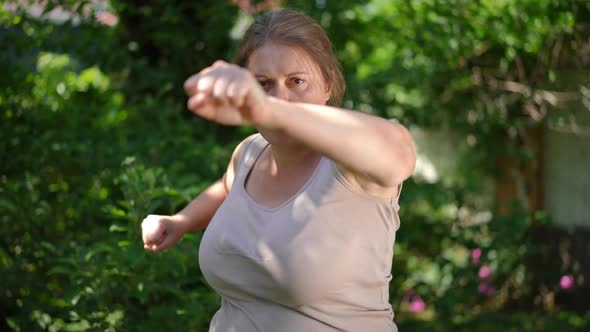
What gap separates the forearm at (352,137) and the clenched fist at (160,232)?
2.99ft

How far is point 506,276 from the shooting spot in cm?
570

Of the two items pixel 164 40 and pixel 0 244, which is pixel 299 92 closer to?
pixel 0 244

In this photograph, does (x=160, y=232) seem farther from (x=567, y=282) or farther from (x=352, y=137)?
(x=567, y=282)

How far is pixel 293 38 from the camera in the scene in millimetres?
1775

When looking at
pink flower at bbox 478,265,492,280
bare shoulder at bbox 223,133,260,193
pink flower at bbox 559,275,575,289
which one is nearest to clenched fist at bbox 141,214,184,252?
bare shoulder at bbox 223,133,260,193

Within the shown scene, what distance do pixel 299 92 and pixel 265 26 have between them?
0.73 feet

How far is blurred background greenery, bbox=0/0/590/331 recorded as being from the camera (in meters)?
3.10

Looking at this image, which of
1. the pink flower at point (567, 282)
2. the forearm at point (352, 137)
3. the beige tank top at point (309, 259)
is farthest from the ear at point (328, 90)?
the pink flower at point (567, 282)

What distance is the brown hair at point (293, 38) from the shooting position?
5.85ft

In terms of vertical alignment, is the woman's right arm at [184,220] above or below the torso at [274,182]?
below

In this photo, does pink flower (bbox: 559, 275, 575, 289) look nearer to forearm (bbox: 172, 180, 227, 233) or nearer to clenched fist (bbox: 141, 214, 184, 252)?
forearm (bbox: 172, 180, 227, 233)

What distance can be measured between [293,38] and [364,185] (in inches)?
17.4

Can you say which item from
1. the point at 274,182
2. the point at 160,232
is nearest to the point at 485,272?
the point at 160,232

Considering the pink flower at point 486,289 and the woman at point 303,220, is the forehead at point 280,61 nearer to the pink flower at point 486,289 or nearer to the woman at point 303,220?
the woman at point 303,220
